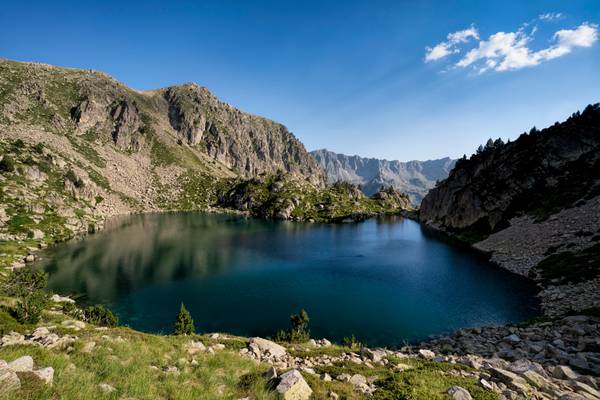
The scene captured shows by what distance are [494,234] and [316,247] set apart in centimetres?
5794

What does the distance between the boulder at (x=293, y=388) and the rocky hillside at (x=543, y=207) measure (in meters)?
42.9

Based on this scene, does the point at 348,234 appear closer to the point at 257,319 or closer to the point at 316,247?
the point at 316,247

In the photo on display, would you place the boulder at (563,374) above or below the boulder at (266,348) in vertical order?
below

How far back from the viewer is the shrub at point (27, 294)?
2500 centimetres

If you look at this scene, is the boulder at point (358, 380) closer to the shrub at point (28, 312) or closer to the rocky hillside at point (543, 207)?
the shrub at point (28, 312)

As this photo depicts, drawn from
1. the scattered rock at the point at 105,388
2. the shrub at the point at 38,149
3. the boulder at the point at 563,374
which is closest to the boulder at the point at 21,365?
the scattered rock at the point at 105,388

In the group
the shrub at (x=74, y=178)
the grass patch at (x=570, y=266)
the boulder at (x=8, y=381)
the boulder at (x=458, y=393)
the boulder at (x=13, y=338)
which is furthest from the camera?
the shrub at (x=74, y=178)

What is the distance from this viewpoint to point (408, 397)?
12.7m

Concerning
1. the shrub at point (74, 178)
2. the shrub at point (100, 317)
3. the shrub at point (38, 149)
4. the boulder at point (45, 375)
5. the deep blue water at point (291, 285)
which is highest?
the shrub at point (38, 149)

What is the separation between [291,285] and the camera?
56625mm

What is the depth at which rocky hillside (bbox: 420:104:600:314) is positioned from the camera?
5031 cm

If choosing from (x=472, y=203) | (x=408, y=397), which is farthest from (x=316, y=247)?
(x=408, y=397)

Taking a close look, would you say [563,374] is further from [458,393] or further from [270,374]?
[270,374]

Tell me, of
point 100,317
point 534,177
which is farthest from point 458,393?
point 534,177
